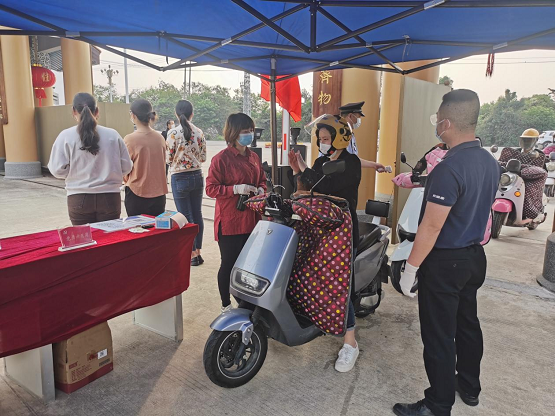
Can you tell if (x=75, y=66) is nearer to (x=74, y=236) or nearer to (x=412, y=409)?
(x=74, y=236)

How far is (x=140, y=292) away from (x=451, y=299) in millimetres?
1655

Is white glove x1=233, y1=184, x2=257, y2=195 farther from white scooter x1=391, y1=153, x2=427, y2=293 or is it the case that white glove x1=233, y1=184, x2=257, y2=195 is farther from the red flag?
the red flag

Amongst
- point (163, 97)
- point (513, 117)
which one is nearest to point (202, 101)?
point (163, 97)

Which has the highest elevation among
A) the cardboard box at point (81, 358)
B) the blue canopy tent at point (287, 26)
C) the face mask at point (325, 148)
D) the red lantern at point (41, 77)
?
the red lantern at point (41, 77)

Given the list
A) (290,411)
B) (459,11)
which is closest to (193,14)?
(459,11)

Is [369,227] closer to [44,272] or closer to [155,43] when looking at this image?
[44,272]

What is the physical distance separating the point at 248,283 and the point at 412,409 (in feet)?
3.34

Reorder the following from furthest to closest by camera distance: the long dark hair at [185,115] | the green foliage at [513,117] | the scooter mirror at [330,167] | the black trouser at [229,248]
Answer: the green foliage at [513,117], the long dark hair at [185,115], the black trouser at [229,248], the scooter mirror at [330,167]

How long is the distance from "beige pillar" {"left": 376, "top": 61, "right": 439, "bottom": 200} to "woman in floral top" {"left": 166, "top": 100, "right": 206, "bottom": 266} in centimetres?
327

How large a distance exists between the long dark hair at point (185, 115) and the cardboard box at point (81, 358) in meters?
2.06

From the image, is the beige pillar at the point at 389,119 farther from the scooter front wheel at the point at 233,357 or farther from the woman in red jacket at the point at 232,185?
the scooter front wheel at the point at 233,357

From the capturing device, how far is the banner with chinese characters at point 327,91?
5.34 m

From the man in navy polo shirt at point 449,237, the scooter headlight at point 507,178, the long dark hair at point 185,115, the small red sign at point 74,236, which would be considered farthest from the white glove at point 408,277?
the scooter headlight at point 507,178

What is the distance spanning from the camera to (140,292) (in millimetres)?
2234
